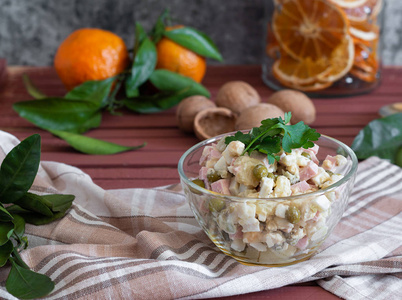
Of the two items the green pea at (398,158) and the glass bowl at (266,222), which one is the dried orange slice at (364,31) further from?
the glass bowl at (266,222)

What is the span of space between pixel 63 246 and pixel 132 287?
135 mm

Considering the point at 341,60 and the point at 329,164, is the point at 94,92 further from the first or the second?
the point at 329,164

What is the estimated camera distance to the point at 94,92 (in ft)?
4.08

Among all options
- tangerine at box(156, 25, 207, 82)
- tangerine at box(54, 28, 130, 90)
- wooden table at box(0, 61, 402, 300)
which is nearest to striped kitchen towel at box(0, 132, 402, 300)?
wooden table at box(0, 61, 402, 300)

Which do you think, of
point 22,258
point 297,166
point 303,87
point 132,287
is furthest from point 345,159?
point 303,87

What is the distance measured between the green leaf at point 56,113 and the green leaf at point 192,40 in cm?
28

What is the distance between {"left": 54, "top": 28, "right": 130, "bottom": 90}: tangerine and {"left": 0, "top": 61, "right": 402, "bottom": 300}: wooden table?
0.11 meters

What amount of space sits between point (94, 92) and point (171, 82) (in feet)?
0.58

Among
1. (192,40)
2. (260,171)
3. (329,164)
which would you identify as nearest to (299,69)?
(192,40)

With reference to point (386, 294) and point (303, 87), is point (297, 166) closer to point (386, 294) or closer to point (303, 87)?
point (386, 294)

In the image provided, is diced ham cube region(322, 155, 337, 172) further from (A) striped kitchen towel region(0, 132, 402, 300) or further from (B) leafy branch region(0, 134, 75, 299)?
(B) leafy branch region(0, 134, 75, 299)

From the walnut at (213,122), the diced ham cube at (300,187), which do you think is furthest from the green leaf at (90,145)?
the diced ham cube at (300,187)

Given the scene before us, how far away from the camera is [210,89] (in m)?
1.44

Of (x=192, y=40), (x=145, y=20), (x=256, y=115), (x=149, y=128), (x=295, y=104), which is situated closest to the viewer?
(x=256, y=115)
